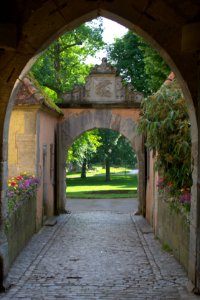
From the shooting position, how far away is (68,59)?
27.2 m

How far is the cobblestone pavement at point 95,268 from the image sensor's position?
6.94 metres

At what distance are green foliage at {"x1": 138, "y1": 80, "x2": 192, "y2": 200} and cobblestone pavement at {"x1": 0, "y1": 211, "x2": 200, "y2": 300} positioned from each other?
148 centimetres

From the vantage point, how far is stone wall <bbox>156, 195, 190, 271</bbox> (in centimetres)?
820

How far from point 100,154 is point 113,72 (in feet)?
63.6

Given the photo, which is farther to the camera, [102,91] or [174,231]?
[102,91]

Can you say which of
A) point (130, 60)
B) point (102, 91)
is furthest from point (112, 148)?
point (102, 91)

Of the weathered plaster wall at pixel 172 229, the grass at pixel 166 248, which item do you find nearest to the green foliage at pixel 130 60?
the weathered plaster wall at pixel 172 229

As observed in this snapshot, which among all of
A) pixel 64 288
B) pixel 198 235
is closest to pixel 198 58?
pixel 198 235

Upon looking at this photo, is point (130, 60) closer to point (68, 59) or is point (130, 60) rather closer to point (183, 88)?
point (68, 59)

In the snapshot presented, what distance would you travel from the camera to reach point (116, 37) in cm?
3038

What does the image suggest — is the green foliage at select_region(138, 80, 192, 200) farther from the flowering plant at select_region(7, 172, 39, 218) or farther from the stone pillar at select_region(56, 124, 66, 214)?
the stone pillar at select_region(56, 124, 66, 214)

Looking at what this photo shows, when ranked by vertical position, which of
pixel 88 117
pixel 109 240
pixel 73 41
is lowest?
pixel 109 240

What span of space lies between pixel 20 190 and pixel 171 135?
3.27 m

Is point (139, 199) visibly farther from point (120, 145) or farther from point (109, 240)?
point (120, 145)
